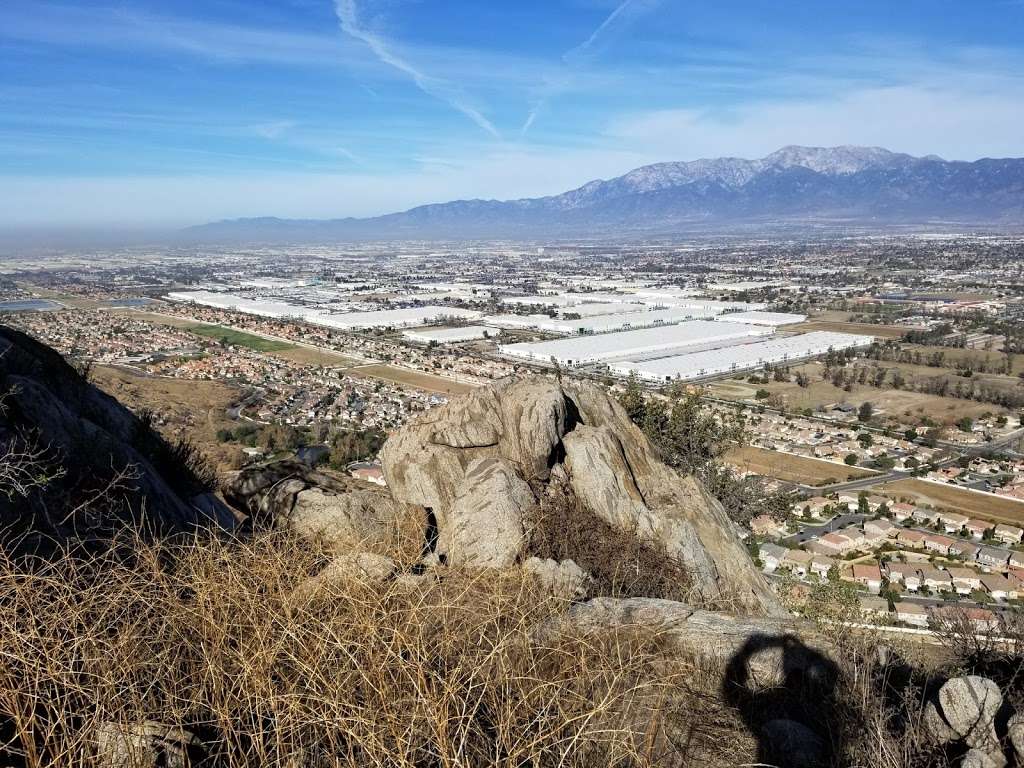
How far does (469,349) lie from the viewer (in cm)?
6234

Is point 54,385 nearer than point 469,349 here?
Yes

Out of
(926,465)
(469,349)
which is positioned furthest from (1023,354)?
(469,349)

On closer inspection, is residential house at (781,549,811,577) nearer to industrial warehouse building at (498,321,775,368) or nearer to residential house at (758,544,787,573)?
residential house at (758,544,787,573)

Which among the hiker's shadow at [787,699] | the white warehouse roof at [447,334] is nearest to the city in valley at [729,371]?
the white warehouse roof at [447,334]

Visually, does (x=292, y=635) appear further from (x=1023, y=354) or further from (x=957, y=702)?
(x=1023, y=354)

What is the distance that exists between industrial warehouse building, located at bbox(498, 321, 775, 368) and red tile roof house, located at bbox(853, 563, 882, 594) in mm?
32413

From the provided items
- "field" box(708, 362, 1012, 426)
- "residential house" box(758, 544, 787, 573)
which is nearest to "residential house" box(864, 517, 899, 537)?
"residential house" box(758, 544, 787, 573)

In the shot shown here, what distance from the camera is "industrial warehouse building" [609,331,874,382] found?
171ft

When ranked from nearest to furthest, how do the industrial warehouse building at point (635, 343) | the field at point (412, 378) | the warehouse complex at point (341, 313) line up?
the field at point (412, 378)
the industrial warehouse building at point (635, 343)
the warehouse complex at point (341, 313)

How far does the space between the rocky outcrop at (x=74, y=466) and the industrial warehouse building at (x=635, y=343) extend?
146 feet

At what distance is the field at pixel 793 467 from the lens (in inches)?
1276

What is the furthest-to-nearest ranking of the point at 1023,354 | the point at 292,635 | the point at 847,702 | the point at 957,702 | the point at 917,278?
the point at 917,278, the point at 1023,354, the point at 847,702, the point at 957,702, the point at 292,635

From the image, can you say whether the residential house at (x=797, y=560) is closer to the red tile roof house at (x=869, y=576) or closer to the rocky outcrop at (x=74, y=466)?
the red tile roof house at (x=869, y=576)

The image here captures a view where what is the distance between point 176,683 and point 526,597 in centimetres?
190
